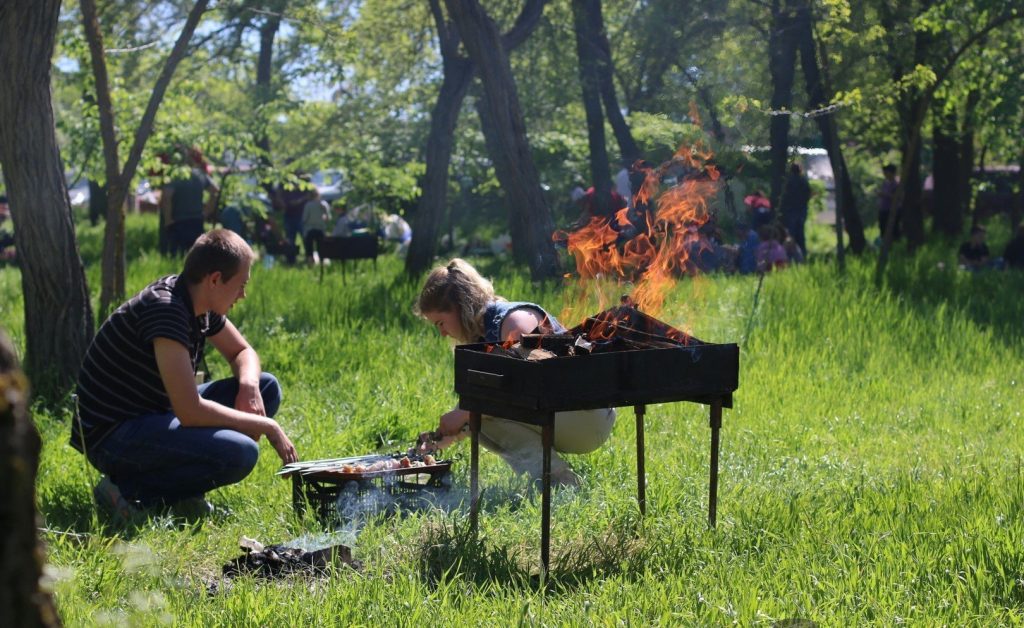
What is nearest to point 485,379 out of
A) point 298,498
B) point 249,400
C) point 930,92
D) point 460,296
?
point 460,296

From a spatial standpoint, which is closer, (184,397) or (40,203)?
(184,397)

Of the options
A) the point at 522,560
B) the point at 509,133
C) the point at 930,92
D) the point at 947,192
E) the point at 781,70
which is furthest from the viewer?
the point at 947,192

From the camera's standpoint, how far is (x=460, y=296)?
17.6 feet

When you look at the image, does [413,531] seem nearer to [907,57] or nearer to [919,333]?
[919,333]

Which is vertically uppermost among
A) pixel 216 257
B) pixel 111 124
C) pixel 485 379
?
pixel 111 124

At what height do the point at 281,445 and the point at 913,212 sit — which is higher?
the point at 913,212

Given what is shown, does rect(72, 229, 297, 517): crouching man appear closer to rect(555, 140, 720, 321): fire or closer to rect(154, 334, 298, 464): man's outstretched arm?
rect(154, 334, 298, 464): man's outstretched arm

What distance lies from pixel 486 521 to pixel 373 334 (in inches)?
169

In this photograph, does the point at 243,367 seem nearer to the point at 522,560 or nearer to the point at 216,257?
the point at 216,257

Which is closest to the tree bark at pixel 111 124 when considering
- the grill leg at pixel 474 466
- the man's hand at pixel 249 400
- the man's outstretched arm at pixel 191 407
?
the man's hand at pixel 249 400

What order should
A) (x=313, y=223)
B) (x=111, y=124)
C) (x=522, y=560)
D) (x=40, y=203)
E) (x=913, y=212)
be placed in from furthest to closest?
(x=913, y=212) → (x=313, y=223) → (x=111, y=124) → (x=40, y=203) → (x=522, y=560)

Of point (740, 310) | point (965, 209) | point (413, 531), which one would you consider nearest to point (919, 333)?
point (740, 310)

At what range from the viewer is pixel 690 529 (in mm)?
4980

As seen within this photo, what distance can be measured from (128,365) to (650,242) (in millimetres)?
2525
